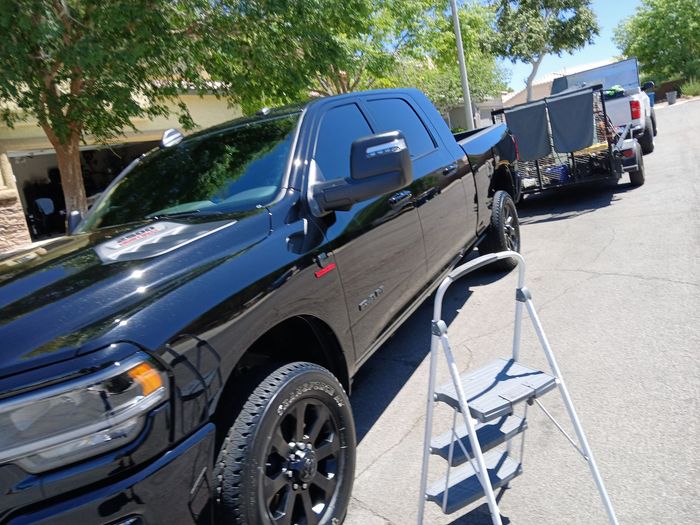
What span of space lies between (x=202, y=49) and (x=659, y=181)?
7.55 metres

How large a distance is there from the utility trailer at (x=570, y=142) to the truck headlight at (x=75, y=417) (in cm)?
797

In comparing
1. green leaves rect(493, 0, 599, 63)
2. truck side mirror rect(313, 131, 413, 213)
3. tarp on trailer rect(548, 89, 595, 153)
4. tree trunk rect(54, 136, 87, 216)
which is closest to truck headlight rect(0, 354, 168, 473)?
truck side mirror rect(313, 131, 413, 213)

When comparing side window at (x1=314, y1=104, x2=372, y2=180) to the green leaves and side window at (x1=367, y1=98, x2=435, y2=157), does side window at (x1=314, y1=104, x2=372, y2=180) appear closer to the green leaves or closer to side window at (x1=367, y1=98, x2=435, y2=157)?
side window at (x1=367, y1=98, x2=435, y2=157)

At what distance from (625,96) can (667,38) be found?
45.9 metres

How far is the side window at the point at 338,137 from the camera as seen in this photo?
10.7 feet

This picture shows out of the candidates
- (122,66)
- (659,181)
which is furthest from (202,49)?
(659,181)

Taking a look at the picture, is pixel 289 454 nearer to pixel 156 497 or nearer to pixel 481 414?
pixel 156 497

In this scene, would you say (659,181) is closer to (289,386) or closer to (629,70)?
(629,70)

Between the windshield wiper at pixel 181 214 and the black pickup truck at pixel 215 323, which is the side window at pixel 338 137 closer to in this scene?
the black pickup truck at pixel 215 323

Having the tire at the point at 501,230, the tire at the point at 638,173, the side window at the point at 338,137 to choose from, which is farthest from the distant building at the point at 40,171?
the tire at the point at 638,173

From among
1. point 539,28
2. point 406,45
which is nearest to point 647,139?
point 406,45

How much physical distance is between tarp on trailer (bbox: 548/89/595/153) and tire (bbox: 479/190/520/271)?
10.6 ft

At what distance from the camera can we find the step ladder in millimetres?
2215

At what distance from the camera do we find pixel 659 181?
9.64 m
